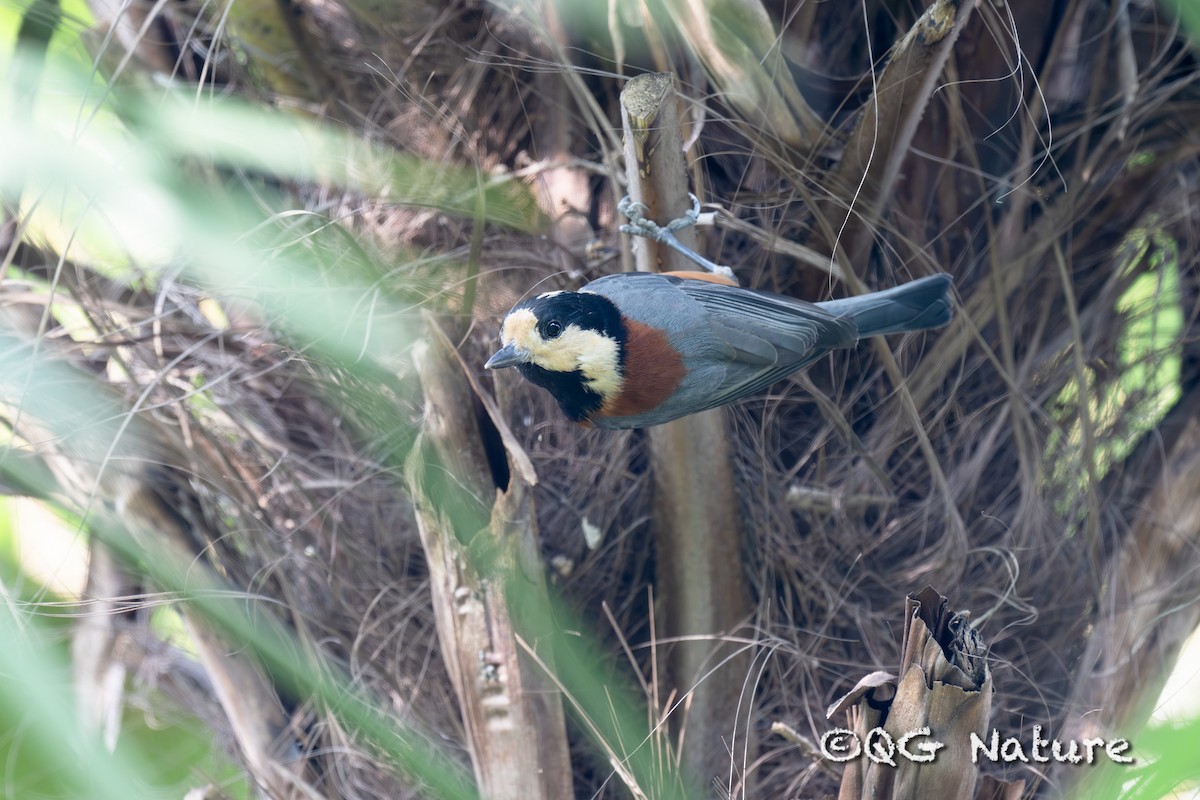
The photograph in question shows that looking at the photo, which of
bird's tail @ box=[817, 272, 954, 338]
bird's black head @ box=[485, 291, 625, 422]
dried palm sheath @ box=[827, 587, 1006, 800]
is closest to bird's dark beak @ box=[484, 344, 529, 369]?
bird's black head @ box=[485, 291, 625, 422]

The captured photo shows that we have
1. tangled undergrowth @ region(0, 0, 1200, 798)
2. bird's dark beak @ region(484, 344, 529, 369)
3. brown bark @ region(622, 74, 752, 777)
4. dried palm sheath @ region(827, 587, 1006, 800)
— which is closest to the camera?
dried palm sheath @ region(827, 587, 1006, 800)

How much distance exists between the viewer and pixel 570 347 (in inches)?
82.8

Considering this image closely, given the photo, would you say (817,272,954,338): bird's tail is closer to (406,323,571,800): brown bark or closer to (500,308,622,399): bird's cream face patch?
(500,308,622,399): bird's cream face patch

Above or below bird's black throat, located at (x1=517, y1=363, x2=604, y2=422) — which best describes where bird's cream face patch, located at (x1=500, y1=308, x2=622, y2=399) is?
above

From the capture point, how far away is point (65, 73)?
9.82ft

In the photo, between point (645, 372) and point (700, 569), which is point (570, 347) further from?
point (700, 569)

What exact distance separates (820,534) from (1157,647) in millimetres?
887

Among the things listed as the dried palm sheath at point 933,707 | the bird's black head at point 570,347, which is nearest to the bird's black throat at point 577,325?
the bird's black head at point 570,347

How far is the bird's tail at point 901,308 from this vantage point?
2.22 meters

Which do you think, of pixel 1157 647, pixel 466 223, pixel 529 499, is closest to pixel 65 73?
pixel 466 223

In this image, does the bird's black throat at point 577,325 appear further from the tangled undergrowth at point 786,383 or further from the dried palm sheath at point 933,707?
the dried palm sheath at point 933,707

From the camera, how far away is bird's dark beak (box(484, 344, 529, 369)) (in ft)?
6.73

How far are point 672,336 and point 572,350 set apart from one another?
225 millimetres

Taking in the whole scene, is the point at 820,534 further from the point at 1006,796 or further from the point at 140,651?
the point at 140,651
